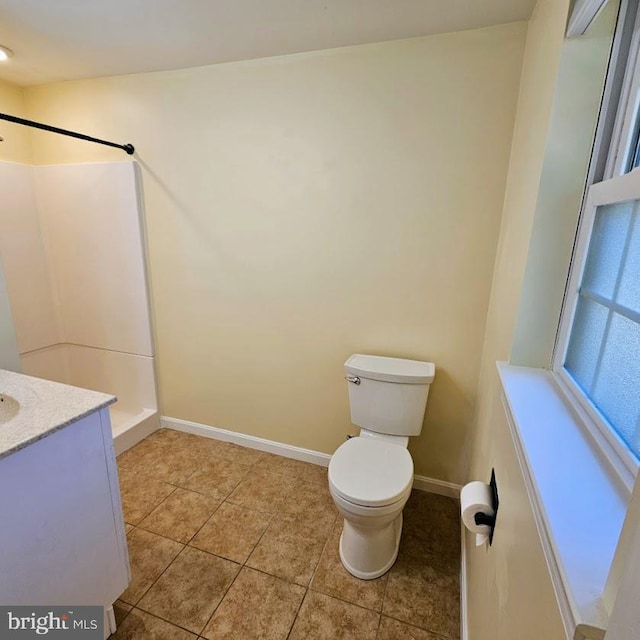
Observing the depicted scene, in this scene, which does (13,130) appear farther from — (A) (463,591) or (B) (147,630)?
(A) (463,591)

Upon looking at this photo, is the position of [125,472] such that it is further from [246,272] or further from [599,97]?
[599,97]

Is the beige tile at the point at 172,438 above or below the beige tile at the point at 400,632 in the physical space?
above

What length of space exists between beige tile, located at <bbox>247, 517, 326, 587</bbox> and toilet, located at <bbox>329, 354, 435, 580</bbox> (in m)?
0.15

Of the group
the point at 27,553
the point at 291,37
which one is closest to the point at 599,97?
the point at 291,37

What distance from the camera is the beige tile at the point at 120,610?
1292 mm

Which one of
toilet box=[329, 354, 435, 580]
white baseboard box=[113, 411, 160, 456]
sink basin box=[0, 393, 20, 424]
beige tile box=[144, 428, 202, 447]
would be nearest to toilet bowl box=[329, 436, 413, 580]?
toilet box=[329, 354, 435, 580]

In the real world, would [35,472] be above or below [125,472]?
above

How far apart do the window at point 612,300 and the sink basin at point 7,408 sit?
168cm

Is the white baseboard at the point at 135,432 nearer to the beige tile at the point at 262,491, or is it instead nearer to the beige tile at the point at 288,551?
the beige tile at the point at 262,491

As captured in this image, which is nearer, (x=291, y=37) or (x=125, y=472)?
(x=291, y=37)

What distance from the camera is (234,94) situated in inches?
71.1

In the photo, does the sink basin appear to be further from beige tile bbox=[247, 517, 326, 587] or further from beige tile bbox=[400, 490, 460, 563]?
beige tile bbox=[400, 490, 460, 563]

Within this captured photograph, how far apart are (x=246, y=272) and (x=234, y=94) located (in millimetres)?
936

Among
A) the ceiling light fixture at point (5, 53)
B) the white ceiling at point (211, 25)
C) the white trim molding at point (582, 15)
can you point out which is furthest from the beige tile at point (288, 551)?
the ceiling light fixture at point (5, 53)
